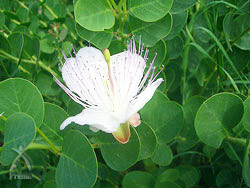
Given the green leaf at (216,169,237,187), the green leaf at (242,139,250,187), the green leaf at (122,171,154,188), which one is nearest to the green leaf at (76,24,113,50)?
the green leaf at (122,171,154,188)

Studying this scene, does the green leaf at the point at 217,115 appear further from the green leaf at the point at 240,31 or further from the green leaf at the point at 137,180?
the green leaf at the point at 240,31

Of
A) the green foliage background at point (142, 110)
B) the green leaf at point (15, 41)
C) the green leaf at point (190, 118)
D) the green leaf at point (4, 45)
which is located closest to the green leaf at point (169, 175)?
the green foliage background at point (142, 110)

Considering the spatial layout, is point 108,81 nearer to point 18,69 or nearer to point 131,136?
point 131,136

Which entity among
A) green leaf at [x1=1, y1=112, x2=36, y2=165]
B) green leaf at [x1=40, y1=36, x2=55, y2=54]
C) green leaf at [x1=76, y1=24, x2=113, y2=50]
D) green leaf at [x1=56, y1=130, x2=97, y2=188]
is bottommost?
green leaf at [x1=56, y1=130, x2=97, y2=188]

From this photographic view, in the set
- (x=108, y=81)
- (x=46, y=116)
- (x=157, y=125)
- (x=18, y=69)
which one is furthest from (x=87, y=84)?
(x=18, y=69)

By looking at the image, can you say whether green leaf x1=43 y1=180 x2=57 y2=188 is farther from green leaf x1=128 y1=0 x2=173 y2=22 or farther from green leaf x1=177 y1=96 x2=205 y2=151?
green leaf x1=128 y1=0 x2=173 y2=22
